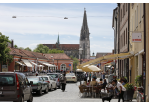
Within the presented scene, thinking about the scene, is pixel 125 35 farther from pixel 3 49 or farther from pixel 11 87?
pixel 3 49

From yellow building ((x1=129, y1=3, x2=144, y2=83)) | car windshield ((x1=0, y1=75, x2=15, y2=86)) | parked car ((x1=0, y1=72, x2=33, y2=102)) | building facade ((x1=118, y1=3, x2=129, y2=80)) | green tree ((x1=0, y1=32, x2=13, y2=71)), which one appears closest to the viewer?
parked car ((x1=0, y1=72, x2=33, y2=102))

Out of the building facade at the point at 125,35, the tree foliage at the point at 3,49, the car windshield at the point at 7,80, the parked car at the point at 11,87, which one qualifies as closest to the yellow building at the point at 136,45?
the building facade at the point at 125,35

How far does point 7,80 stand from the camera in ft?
42.6

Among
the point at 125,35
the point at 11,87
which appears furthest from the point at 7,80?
the point at 125,35

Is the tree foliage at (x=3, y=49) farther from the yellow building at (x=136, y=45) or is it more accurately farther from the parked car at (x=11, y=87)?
the parked car at (x=11, y=87)

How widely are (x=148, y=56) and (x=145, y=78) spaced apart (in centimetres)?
110

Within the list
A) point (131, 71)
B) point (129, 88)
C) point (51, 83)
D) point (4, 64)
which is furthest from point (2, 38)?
point (129, 88)

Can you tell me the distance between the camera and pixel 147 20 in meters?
15.0

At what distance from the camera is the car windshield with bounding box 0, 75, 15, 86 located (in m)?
12.9

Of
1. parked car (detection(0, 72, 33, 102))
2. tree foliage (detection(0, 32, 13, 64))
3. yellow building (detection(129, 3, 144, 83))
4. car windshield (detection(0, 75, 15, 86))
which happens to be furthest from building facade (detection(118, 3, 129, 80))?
tree foliage (detection(0, 32, 13, 64))

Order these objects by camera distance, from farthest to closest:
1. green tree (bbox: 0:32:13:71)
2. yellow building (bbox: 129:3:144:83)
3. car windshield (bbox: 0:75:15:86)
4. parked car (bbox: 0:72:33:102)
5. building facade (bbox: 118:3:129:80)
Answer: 1. green tree (bbox: 0:32:13:71)
2. building facade (bbox: 118:3:129:80)
3. yellow building (bbox: 129:3:144:83)
4. car windshield (bbox: 0:75:15:86)
5. parked car (bbox: 0:72:33:102)

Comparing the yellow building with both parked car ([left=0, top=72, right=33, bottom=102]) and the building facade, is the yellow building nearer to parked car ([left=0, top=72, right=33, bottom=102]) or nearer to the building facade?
the building facade

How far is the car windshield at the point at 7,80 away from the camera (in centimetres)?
1286

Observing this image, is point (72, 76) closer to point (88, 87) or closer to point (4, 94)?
point (88, 87)
